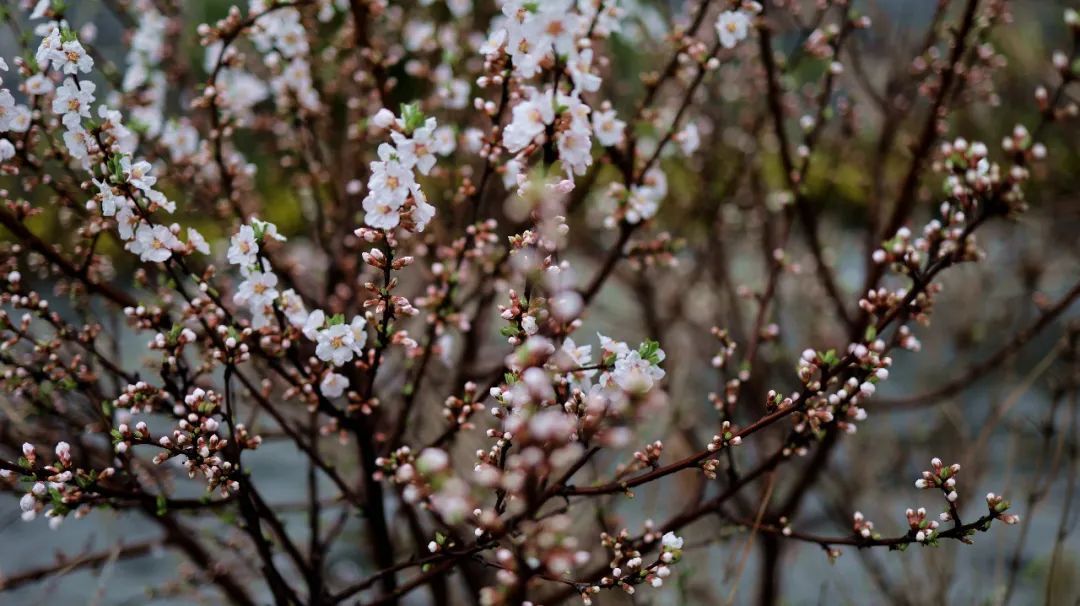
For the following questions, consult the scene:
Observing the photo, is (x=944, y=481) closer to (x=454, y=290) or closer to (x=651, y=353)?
(x=651, y=353)

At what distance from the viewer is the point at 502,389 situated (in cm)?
136

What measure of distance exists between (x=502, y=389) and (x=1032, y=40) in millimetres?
5850

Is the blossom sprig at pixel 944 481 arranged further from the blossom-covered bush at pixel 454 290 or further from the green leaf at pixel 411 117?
the green leaf at pixel 411 117

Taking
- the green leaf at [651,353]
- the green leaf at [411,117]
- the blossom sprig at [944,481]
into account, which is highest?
the green leaf at [411,117]

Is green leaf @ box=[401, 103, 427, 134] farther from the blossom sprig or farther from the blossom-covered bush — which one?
the blossom sprig

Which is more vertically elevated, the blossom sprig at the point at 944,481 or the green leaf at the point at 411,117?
the green leaf at the point at 411,117

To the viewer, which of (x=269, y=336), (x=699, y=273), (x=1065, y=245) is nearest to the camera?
(x=269, y=336)

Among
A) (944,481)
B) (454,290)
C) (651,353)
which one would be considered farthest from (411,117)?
(944,481)

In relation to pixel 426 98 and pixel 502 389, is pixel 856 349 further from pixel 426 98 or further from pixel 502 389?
pixel 426 98

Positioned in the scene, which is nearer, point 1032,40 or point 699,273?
point 699,273

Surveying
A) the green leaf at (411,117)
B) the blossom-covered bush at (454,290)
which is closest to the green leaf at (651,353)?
the blossom-covered bush at (454,290)

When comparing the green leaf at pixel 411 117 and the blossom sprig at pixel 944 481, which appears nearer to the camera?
→ the green leaf at pixel 411 117

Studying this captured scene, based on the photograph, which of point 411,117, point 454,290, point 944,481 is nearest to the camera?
point 411,117

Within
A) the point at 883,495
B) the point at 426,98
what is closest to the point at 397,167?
the point at 426,98
